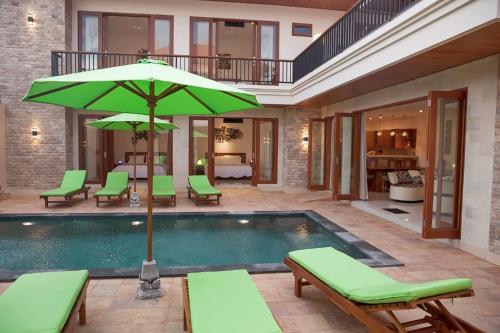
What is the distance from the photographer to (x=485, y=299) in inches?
145

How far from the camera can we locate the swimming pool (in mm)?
4961

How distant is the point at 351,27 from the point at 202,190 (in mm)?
5193

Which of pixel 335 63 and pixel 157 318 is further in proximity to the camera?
pixel 335 63

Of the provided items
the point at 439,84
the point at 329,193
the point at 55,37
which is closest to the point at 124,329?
the point at 439,84

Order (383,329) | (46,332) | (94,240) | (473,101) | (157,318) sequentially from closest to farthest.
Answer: (46,332), (383,329), (157,318), (473,101), (94,240)

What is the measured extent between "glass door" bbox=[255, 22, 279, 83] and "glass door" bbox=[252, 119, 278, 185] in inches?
60.6

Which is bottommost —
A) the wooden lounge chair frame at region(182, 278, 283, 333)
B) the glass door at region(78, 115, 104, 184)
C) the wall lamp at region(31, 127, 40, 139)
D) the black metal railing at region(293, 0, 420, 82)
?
the wooden lounge chair frame at region(182, 278, 283, 333)

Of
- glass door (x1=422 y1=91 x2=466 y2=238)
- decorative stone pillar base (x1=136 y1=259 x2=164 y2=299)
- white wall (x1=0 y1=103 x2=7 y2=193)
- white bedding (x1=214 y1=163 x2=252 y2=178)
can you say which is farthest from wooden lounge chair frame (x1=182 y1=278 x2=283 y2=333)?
white bedding (x1=214 y1=163 x2=252 y2=178)

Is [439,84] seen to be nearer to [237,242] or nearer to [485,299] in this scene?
[485,299]

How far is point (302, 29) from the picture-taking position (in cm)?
1248

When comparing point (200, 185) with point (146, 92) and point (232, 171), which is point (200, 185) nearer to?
point (232, 171)

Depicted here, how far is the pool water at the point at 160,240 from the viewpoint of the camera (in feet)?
17.0

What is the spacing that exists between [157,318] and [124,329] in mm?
306

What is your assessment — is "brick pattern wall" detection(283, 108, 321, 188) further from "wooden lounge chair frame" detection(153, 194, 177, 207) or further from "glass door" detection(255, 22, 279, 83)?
"wooden lounge chair frame" detection(153, 194, 177, 207)
